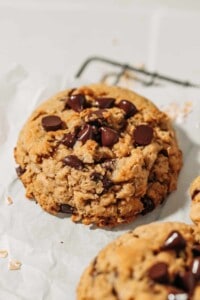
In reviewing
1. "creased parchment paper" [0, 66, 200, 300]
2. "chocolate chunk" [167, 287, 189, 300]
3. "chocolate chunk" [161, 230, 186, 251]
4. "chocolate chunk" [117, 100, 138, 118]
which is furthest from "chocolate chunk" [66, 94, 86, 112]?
"chocolate chunk" [167, 287, 189, 300]

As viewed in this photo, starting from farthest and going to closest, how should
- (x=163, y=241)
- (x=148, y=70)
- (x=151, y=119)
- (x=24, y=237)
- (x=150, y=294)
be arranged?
(x=148, y=70)
(x=151, y=119)
(x=24, y=237)
(x=163, y=241)
(x=150, y=294)

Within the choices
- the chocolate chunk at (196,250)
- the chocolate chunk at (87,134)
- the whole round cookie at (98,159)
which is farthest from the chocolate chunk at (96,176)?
the chocolate chunk at (196,250)

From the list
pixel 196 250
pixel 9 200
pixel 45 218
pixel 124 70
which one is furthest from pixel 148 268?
pixel 124 70

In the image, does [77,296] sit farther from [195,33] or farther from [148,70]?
[195,33]

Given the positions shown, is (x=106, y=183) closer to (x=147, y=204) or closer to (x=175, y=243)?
(x=147, y=204)

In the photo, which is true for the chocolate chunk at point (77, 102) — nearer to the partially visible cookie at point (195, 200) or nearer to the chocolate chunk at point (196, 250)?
the partially visible cookie at point (195, 200)

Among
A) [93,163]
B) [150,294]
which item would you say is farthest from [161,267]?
[93,163]
